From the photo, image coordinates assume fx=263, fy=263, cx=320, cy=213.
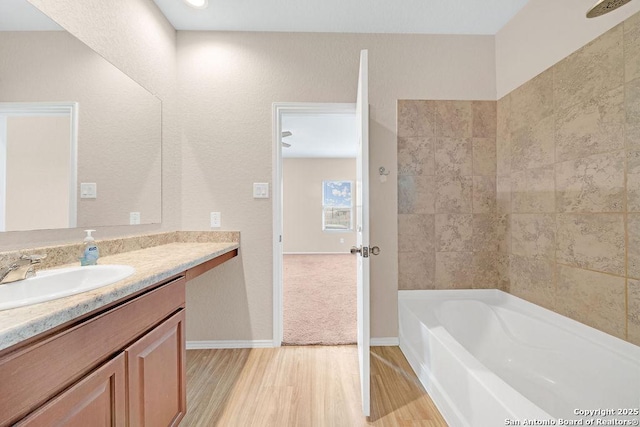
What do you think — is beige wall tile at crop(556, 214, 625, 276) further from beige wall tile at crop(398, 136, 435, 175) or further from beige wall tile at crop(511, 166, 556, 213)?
beige wall tile at crop(398, 136, 435, 175)

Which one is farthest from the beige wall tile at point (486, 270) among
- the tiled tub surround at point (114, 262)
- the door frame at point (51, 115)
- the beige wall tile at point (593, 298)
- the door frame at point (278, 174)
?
the door frame at point (51, 115)

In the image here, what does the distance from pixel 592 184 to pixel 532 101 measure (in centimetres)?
73

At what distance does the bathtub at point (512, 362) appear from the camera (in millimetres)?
1129

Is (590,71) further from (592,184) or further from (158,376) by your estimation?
(158,376)

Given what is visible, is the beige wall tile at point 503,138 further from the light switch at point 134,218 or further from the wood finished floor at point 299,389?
the light switch at point 134,218

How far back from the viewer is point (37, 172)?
1.17 m

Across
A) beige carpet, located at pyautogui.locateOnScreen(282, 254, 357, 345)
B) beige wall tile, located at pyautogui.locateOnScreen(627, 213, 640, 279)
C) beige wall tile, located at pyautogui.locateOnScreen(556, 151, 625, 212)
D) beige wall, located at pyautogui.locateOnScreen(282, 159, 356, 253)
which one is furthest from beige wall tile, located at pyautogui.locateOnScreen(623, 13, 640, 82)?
beige wall, located at pyautogui.locateOnScreen(282, 159, 356, 253)

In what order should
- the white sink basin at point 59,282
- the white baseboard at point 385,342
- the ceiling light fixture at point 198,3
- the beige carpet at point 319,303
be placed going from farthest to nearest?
the beige carpet at point 319,303 < the white baseboard at point 385,342 < the ceiling light fixture at point 198,3 < the white sink basin at point 59,282

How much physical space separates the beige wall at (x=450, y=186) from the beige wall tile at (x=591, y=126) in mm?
567

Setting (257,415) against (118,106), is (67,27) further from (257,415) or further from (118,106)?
(257,415)

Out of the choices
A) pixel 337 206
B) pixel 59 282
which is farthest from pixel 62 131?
pixel 337 206

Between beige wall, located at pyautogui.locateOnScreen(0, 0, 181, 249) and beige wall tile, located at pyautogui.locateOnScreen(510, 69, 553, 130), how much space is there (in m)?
2.62

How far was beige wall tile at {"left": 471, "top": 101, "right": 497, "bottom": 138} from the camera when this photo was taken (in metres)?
2.16

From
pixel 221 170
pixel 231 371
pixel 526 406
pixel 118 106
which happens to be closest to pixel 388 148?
pixel 221 170
